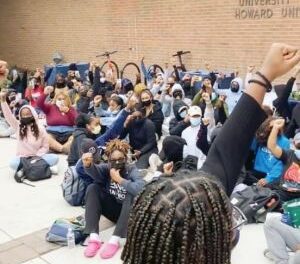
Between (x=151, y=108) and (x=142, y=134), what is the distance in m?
0.73

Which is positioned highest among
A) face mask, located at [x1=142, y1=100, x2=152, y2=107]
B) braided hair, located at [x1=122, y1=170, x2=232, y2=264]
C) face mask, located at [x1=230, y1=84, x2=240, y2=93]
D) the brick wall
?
the brick wall

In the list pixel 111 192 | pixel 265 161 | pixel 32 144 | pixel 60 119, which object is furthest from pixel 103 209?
pixel 60 119

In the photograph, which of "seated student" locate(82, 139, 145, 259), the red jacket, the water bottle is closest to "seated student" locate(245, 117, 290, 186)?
"seated student" locate(82, 139, 145, 259)

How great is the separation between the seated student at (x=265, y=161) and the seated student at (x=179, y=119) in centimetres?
153

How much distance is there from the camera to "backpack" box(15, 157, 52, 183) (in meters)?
6.09

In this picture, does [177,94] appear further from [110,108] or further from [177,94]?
[110,108]

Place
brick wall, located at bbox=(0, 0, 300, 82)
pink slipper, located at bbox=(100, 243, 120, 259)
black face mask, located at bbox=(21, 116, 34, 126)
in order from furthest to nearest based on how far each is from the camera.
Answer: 1. brick wall, located at bbox=(0, 0, 300, 82)
2. black face mask, located at bbox=(21, 116, 34, 126)
3. pink slipper, located at bbox=(100, 243, 120, 259)

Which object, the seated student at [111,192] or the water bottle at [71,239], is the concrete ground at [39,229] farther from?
the seated student at [111,192]

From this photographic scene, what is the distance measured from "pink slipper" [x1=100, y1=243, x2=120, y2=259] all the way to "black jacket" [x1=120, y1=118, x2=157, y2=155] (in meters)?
2.53

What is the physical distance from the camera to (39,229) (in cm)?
459

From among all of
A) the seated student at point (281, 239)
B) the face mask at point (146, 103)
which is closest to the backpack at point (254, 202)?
the seated student at point (281, 239)

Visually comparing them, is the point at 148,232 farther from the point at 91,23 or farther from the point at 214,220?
the point at 91,23

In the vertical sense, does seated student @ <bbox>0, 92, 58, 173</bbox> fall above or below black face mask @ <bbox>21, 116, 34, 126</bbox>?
below

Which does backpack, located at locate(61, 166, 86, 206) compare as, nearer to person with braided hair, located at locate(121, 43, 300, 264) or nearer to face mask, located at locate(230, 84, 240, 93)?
face mask, located at locate(230, 84, 240, 93)
